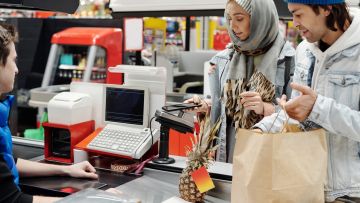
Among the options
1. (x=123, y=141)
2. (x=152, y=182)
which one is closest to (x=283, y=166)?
(x=152, y=182)

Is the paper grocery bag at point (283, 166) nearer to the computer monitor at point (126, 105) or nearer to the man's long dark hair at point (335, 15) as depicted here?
the man's long dark hair at point (335, 15)

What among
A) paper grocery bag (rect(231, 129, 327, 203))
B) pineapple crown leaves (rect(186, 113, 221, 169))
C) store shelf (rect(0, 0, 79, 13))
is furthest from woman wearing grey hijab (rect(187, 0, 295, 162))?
store shelf (rect(0, 0, 79, 13))

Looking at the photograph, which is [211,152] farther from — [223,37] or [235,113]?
[223,37]

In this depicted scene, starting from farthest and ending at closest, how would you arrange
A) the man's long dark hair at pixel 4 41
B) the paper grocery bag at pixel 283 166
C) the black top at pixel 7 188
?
the man's long dark hair at pixel 4 41 < the black top at pixel 7 188 < the paper grocery bag at pixel 283 166

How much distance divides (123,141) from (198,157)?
64 centimetres

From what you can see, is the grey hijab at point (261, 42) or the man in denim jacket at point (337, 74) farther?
the grey hijab at point (261, 42)

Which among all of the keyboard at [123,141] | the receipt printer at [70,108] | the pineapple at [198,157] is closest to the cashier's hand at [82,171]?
the keyboard at [123,141]

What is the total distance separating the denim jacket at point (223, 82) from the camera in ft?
7.61

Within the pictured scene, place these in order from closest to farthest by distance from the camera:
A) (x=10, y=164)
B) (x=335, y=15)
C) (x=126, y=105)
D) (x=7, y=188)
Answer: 1. (x=335, y=15)
2. (x=7, y=188)
3. (x=10, y=164)
4. (x=126, y=105)

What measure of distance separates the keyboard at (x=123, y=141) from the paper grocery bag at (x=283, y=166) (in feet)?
2.95

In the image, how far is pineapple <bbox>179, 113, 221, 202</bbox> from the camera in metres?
1.79

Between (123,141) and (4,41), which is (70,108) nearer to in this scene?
(123,141)

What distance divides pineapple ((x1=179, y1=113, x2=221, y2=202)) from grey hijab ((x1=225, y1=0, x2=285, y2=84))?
615 mm

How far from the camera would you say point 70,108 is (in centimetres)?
241
